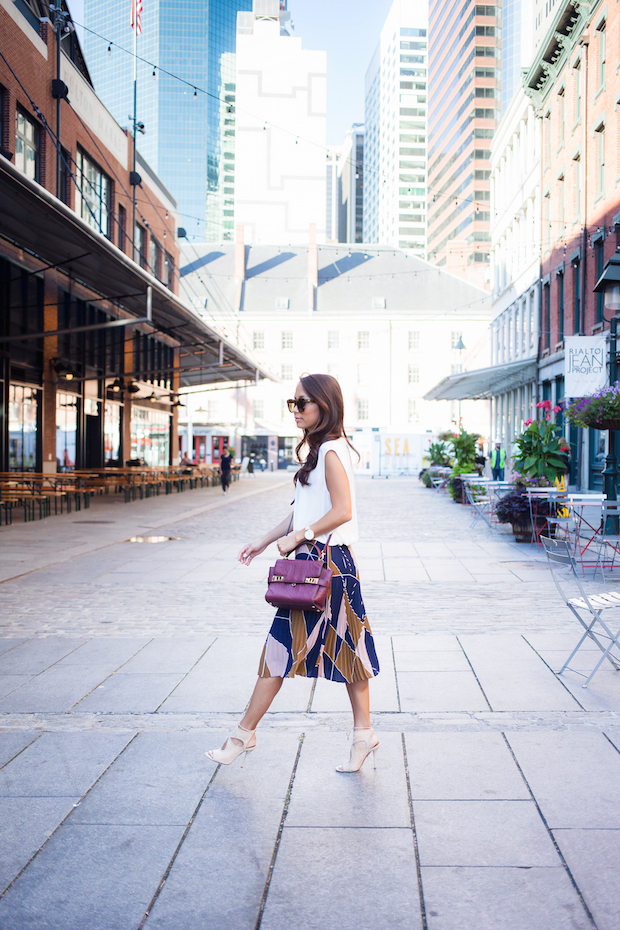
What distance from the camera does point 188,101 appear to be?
13500 centimetres

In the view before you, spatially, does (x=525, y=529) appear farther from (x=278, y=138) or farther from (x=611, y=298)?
(x=278, y=138)

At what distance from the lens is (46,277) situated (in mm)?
21750

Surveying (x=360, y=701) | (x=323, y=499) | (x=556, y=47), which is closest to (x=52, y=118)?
(x=556, y=47)

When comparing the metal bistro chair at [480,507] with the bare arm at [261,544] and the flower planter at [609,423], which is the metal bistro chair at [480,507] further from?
the bare arm at [261,544]

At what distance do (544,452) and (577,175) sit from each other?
17151 mm

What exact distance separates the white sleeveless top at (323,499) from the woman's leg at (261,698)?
27.5 inches

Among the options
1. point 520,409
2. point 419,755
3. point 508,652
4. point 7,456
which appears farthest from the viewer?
point 520,409

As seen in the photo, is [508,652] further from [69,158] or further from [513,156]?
[513,156]

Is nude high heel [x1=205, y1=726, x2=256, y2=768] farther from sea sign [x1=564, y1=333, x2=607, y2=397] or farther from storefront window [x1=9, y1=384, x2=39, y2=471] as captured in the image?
storefront window [x1=9, y1=384, x2=39, y2=471]

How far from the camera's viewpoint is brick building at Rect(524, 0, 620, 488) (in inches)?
912

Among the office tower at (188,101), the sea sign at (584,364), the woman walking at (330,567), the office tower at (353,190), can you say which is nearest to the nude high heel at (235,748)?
the woman walking at (330,567)

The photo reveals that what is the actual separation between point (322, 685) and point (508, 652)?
1617 mm

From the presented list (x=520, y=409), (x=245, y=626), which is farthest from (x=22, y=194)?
(x=520, y=409)

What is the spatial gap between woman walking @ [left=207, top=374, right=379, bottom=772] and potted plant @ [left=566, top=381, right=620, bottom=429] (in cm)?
833
